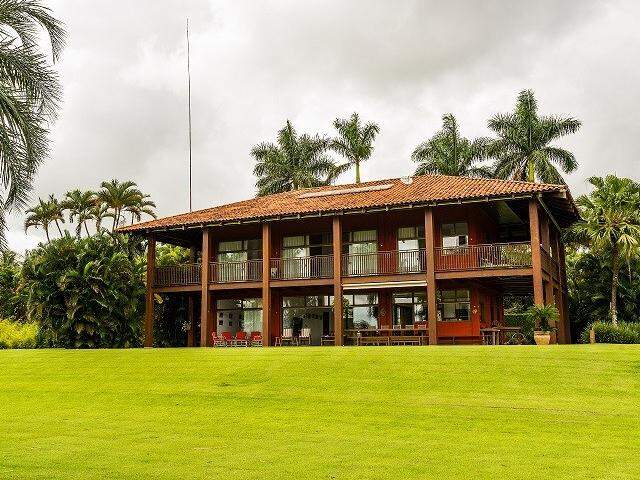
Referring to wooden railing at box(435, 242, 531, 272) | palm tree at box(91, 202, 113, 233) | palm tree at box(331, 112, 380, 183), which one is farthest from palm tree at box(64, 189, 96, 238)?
wooden railing at box(435, 242, 531, 272)

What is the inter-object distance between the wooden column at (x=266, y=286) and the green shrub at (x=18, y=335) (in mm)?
10747

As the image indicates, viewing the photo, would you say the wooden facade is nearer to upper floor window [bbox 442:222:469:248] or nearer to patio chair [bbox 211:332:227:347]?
upper floor window [bbox 442:222:469:248]

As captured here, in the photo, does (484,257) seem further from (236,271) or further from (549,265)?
(236,271)

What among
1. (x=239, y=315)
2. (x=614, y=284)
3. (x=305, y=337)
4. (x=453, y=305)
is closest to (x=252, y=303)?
(x=239, y=315)

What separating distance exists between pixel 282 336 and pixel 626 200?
49.1ft

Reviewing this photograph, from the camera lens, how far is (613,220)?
27984 mm

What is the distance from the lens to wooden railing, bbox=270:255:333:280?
1037 inches

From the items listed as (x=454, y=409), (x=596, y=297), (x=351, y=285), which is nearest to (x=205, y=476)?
(x=454, y=409)

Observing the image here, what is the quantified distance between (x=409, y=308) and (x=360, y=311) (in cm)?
199

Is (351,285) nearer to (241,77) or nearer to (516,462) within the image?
(241,77)

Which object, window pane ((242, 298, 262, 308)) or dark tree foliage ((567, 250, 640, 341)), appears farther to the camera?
dark tree foliage ((567, 250, 640, 341))

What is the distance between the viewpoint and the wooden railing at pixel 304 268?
86.4 feet

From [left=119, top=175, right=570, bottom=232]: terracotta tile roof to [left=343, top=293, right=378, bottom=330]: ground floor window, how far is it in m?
3.88

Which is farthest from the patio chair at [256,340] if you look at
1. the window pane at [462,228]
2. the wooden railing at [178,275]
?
the window pane at [462,228]
